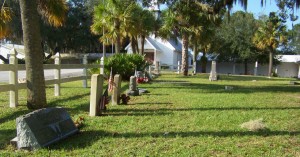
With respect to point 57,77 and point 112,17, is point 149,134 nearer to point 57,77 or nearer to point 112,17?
point 57,77

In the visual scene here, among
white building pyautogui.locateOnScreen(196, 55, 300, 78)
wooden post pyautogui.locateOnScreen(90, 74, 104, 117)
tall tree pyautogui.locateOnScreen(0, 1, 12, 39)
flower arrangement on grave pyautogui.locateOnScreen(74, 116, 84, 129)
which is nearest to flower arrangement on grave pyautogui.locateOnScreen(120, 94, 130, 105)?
wooden post pyautogui.locateOnScreen(90, 74, 104, 117)

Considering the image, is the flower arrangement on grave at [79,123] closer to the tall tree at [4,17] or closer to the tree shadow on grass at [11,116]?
the tree shadow on grass at [11,116]

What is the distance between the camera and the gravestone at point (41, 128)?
5539 mm

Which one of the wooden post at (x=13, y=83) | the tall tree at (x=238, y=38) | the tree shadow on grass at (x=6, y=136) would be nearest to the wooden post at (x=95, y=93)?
A: the tree shadow on grass at (x=6, y=136)

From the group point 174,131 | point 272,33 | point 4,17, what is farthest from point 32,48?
point 272,33

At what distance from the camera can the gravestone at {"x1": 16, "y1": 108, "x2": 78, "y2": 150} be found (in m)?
5.54

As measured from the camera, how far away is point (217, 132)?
22.6ft

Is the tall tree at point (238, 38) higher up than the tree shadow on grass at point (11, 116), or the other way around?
the tall tree at point (238, 38)

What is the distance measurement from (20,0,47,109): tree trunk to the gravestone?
2832 mm

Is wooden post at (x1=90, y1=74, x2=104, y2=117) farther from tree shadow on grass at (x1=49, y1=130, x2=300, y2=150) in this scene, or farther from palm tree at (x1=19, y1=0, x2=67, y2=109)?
tree shadow on grass at (x1=49, y1=130, x2=300, y2=150)

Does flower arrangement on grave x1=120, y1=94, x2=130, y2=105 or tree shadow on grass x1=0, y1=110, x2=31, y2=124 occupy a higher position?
flower arrangement on grave x1=120, y1=94, x2=130, y2=105

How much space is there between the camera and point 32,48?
8.85 metres

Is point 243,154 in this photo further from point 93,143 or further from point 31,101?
point 31,101

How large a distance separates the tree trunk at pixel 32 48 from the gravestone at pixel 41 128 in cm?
283
